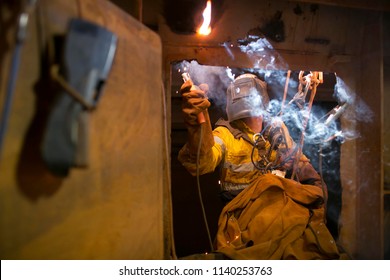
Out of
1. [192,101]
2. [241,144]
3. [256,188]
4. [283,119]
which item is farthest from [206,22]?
[283,119]

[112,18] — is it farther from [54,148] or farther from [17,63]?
[54,148]

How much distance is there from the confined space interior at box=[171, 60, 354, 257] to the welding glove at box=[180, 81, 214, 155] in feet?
0.96

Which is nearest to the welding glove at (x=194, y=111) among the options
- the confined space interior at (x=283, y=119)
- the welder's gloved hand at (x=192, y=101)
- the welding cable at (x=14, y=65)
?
the welder's gloved hand at (x=192, y=101)

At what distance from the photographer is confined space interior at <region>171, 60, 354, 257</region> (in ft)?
7.24

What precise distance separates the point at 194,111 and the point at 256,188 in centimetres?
80

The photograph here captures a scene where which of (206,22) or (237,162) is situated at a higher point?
(206,22)

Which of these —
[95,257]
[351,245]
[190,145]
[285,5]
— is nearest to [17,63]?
[95,257]

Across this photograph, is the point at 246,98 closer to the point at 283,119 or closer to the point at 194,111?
the point at 283,119

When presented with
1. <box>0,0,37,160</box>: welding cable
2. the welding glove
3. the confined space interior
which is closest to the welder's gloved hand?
the welding glove

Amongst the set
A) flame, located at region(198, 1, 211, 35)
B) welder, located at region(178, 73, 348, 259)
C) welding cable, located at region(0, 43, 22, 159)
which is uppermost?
flame, located at region(198, 1, 211, 35)

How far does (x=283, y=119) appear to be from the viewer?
303cm

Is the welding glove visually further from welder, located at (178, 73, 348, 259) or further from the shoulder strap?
the shoulder strap

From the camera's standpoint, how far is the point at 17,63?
0.67 meters

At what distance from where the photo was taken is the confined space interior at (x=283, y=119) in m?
2.21
